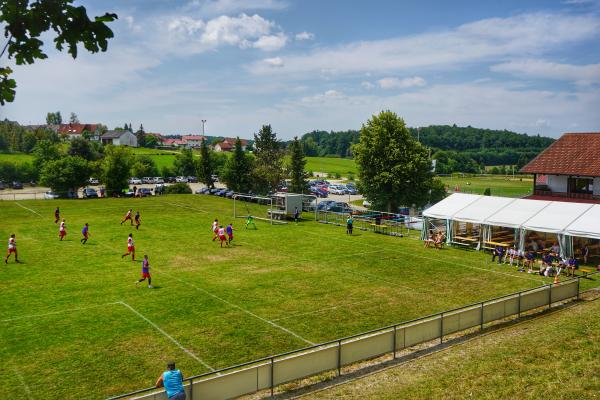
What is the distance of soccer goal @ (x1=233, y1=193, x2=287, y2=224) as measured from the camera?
1708 inches

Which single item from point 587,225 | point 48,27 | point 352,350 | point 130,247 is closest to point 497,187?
point 587,225

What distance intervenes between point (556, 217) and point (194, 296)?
2078 centimetres

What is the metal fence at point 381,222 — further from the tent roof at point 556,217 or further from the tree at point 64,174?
the tree at point 64,174

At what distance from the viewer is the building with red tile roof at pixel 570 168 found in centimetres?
3819

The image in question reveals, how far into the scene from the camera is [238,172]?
6425 cm

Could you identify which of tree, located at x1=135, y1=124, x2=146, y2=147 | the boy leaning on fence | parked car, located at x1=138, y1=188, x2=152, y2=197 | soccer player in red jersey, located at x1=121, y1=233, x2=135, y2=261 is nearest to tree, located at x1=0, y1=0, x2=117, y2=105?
the boy leaning on fence

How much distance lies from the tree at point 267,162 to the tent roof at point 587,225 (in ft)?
129

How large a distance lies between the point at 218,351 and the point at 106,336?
403 cm

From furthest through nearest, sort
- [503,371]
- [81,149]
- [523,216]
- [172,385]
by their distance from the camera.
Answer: [81,149] → [523,216] → [503,371] → [172,385]

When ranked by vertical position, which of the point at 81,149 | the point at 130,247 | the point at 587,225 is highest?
the point at 81,149

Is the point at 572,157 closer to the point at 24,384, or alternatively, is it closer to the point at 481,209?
the point at 481,209

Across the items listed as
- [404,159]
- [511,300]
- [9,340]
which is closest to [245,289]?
[9,340]

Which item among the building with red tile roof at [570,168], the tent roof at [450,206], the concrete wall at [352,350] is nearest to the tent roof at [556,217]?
the tent roof at [450,206]

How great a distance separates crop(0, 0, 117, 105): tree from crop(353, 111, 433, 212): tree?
4231 cm
